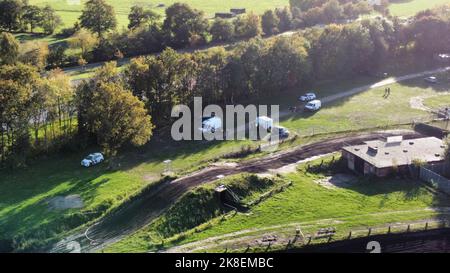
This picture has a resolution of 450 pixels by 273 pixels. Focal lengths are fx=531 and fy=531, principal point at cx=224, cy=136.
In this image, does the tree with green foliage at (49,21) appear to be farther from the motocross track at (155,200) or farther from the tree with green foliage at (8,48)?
the motocross track at (155,200)

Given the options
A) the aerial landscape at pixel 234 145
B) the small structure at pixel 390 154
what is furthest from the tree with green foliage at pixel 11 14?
the small structure at pixel 390 154

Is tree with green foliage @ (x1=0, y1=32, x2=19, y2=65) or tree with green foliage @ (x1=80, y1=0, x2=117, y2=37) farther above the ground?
tree with green foliage @ (x1=80, y1=0, x2=117, y2=37)

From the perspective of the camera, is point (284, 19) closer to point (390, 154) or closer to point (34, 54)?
point (34, 54)

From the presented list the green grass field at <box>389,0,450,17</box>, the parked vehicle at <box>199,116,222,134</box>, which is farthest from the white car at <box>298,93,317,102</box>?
the green grass field at <box>389,0,450,17</box>

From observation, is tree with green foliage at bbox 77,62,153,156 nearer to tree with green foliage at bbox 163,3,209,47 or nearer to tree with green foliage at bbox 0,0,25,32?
tree with green foliage at bbox 163,3,209,47

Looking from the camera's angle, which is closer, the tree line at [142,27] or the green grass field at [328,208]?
the green grass field at [328,208]

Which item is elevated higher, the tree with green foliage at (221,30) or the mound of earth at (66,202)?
the tree with green foliage at (221,30)

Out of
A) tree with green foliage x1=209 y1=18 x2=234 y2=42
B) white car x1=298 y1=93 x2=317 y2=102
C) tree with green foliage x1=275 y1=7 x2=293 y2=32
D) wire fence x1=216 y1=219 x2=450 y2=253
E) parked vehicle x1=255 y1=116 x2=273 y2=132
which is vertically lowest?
wire fence x1=216 y1=219 x2=450 y2=253
